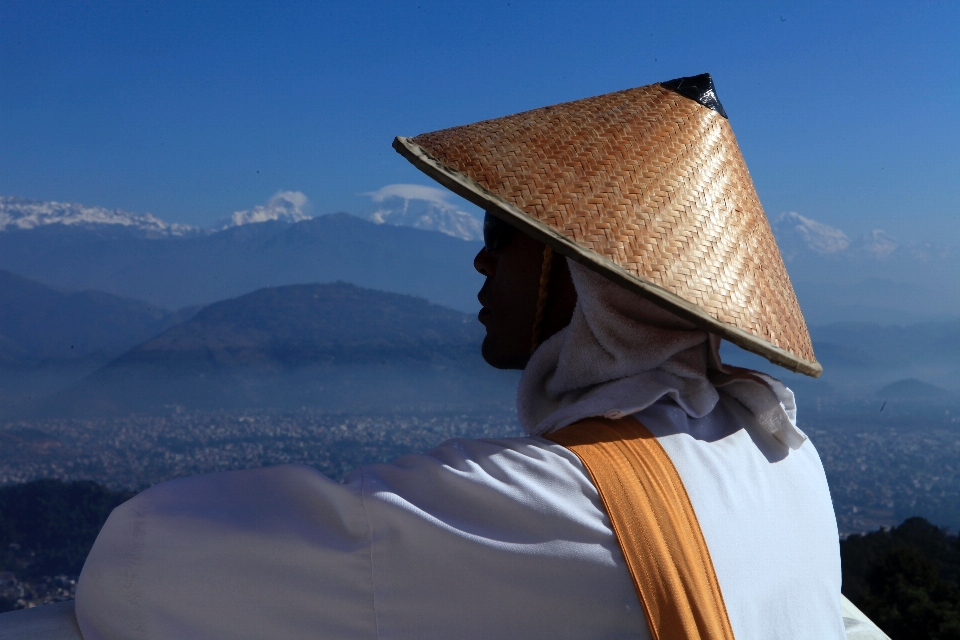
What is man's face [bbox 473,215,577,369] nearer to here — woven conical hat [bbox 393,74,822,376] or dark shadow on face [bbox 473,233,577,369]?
dark shadow on face [bbox 473,233,577,369]

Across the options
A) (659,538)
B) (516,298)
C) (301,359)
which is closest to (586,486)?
(659,538)

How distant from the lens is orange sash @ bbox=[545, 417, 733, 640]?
0.99 metres

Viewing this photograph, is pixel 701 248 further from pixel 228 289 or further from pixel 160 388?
pixel 228 289

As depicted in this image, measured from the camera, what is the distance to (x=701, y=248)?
121cm

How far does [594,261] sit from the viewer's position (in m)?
1.10

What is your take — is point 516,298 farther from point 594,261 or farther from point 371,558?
point 371,558

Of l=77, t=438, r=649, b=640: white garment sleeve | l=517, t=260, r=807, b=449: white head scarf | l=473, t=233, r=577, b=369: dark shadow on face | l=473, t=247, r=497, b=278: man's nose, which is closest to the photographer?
l=77, t=438, r=649, b=640: white garment sleeve

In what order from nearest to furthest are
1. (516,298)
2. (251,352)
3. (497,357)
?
(516,298) → (497,357) → (251,352)

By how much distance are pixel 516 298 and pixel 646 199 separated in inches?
17.8

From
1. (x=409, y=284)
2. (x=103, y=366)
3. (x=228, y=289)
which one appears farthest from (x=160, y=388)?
(x=409, y=284)

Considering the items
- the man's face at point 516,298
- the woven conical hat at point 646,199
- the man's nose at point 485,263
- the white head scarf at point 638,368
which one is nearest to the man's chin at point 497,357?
the man's face at point 516,298

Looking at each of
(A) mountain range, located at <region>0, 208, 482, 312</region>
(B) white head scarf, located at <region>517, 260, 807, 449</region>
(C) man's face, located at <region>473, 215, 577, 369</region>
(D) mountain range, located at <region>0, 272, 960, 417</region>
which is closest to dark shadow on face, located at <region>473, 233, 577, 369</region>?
(C) man's face, located at <region>473, 215, 577, 369</region>

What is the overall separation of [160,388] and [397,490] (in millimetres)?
12550

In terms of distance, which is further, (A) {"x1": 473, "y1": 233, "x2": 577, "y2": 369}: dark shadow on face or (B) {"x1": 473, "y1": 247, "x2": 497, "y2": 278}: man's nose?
(B) {"x1": 473, "y1": 247, "x2": 497, "y2": 278}: man's nose
